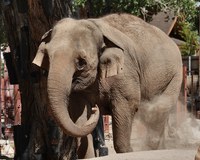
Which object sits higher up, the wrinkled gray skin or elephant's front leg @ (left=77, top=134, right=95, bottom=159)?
the wrinkled gray skin

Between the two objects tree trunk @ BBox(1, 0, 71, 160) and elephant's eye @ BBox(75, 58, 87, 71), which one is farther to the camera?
tree trunk @ BBox(1, 0, 71, 160)

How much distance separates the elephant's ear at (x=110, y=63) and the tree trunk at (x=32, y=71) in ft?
3.95

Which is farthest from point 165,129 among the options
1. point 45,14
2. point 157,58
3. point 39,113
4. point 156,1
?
point 156,1

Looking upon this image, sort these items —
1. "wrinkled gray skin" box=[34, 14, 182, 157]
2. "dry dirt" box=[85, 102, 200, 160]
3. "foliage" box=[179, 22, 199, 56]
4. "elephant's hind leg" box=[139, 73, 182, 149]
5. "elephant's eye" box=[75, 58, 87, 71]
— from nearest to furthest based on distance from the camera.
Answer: "wrinkled gray skin" box=[34, 14, 182, 157] < "elephant's eye" box=[75, 58, 87, 71] < "dry dirt" box=[85, 102, 200, 160] < "elephant's hind leg" box=[139, 73, 182, 149] < "foliage" box=[179, 22, 199, 56]

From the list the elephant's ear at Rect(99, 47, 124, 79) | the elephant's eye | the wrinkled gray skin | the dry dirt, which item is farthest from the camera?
the dry dirt

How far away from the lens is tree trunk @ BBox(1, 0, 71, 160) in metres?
7.62

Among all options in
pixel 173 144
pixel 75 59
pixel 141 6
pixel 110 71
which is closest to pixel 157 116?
pixel 173 144

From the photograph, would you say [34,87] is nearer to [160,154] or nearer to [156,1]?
[160,154]

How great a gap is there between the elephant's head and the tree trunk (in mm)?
900

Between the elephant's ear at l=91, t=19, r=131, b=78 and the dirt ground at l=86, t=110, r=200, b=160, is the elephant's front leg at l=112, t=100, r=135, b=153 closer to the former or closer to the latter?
the dirt ground at l=86, t=110, r=200, b=160

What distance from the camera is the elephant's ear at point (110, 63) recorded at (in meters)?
6.60

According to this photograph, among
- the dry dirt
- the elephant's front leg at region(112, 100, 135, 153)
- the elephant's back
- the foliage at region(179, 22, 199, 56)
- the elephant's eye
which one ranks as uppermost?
the elephant's eye

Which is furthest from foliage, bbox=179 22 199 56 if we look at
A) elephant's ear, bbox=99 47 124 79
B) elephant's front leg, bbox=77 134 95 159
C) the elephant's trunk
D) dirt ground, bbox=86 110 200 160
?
the elephant's trunk

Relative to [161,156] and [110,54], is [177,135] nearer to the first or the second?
[110,54]
